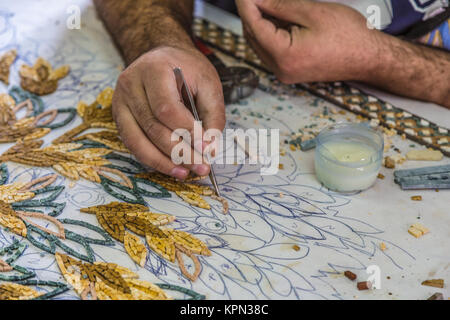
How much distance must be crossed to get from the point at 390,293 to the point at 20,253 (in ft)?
Answer: 1.75

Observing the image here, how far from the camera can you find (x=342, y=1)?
1.17m

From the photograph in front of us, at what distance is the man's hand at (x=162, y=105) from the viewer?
855mm

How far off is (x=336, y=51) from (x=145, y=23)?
18.7 inches

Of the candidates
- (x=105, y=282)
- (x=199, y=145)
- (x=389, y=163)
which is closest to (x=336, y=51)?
(x=389, y=163)

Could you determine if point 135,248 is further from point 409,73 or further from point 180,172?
point 409,73

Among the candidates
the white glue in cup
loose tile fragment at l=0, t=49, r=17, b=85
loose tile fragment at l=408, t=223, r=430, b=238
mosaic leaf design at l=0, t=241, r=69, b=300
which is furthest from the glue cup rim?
loose tile fragment at l=0, t=49, r=17, b=85

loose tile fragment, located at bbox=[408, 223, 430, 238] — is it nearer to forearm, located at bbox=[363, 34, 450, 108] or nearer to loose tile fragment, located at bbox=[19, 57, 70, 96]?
forearm, located at bbox=[363, 34, 450, 108]

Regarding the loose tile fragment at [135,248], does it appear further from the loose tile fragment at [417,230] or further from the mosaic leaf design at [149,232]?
the loose tile fragment at [417,230]

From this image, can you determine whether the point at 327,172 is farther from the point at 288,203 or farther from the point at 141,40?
the point at 141,40

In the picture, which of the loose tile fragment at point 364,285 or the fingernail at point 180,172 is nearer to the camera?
the loose tile fragment at point 364,285

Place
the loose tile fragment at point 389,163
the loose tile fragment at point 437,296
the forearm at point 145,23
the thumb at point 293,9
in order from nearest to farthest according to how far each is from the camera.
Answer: the loose tile fragment at point 437,296 → the loose tile fragment at point 389,163 → the thumb at point 293,9 → the forearm at point 145,23

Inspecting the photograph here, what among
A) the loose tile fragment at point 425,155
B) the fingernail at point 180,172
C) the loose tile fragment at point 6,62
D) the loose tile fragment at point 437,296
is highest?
the loose tile fragment at point 6,62

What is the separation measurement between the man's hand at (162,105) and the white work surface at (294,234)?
3.5 inches

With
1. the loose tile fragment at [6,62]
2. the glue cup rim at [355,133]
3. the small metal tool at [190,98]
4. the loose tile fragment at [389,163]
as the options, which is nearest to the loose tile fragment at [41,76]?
the loose tile fragment at [6,62]
